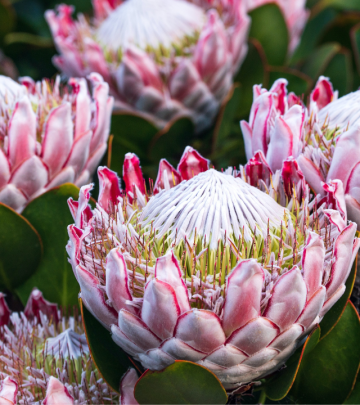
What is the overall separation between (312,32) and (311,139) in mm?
1226

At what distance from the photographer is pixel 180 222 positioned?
0.77 metres

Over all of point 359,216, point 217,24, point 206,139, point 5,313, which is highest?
point 217,24

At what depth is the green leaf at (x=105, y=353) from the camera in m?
0.81

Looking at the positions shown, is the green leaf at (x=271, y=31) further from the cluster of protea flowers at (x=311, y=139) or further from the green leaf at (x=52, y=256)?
the green leaf at (x=52, y=256)

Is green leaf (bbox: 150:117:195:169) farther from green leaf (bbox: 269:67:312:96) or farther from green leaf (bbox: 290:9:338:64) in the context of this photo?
green leaf (bbox: 290:9:338:64)

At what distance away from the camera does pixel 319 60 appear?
1.68 meters

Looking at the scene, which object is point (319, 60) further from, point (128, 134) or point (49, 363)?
point (49, 363)

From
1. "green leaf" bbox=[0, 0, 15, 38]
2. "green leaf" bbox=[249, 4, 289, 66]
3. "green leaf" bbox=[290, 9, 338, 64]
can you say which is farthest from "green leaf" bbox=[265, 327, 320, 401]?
"green leaf" bbox=[0, 0, 15, 38]

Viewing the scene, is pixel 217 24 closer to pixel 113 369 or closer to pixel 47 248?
pixel 47 248

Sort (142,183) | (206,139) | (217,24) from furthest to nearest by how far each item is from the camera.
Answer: (206,139)
(217,24)
(142,183)

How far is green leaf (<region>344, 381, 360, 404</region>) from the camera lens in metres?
0.90

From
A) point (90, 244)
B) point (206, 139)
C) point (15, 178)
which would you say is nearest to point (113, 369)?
point (90, 244)

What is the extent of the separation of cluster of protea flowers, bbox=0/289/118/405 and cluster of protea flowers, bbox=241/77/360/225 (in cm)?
47

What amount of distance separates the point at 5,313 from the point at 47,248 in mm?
159
